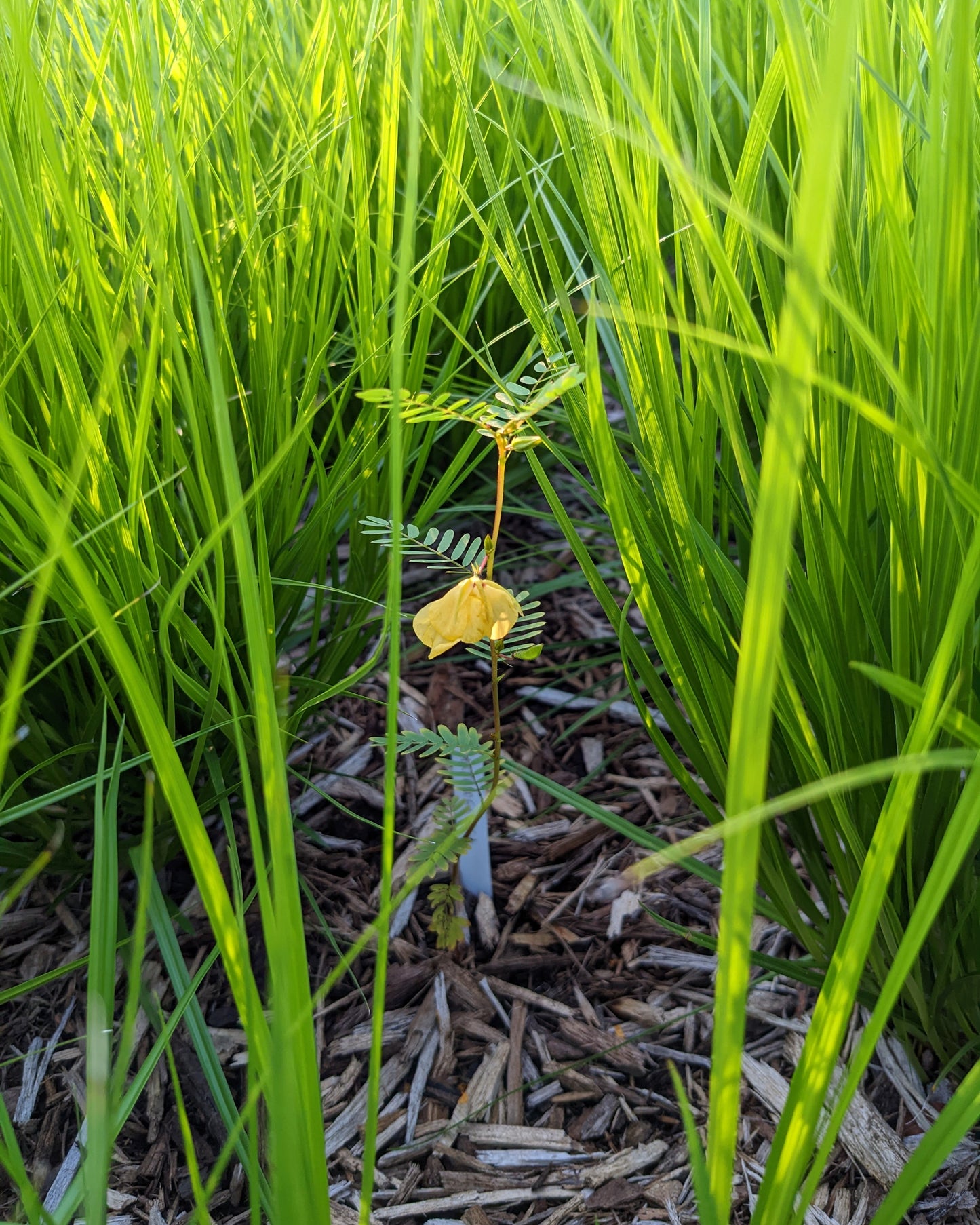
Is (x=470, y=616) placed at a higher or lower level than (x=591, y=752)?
higher

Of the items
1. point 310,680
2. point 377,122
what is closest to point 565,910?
point 310,680

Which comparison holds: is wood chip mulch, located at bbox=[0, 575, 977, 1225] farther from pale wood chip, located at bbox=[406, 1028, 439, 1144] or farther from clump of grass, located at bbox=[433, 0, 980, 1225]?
clump of grass, located at bbox=[433, 0, 980, 1225]

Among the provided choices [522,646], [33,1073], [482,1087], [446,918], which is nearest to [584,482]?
[522,646]

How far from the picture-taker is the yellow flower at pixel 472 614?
0.62 meters

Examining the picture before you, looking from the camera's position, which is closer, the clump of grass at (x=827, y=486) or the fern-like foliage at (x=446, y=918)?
the clump of grass at (x=827, y=486)

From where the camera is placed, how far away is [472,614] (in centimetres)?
62

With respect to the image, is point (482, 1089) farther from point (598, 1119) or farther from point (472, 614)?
point (472, 614)

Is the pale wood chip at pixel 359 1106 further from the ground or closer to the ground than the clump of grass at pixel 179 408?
closer to the ground

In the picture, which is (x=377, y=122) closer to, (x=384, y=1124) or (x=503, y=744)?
(x=503, y=744)

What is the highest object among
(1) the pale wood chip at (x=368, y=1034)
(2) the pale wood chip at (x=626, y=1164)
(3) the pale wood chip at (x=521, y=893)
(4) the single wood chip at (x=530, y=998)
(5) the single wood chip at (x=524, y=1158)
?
(3) the pale wood chip at (x=521, y=893)

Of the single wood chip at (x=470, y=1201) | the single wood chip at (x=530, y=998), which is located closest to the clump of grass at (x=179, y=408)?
the single wood chip at (x=470, y=1201)

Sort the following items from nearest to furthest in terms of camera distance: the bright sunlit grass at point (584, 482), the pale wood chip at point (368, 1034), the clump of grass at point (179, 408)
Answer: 1. the bright sunlit grass at point (584, 482)
2. the clump of grass at point (179, 408)
3. the pale wood chip at point (368, 1034)

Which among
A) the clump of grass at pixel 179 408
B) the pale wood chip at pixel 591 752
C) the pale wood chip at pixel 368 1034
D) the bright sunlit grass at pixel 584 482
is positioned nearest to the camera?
the bright sunlit grass at pixel 584 482

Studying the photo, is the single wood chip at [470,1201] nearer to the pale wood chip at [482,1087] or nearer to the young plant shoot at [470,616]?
the pale wood chip at [482,1087]
